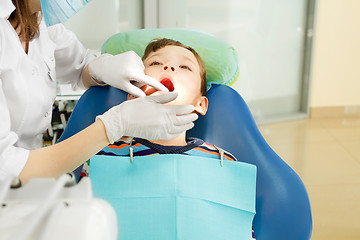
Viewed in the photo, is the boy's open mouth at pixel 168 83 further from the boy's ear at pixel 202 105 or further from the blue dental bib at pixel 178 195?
the blue dental bib at pixel 178 195

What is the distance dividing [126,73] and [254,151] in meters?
0.50

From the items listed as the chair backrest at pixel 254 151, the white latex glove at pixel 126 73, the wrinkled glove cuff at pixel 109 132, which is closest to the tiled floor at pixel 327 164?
the chair backrest at pixel 254 151

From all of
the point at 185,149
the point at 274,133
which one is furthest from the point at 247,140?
the point at 274,133

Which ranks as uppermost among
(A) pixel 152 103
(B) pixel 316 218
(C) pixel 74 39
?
(C) pixel 74 39

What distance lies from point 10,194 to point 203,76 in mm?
1134

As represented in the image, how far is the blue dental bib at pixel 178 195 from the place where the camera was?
1.07 meters

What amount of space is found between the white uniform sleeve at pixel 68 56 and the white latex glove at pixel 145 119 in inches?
23.7

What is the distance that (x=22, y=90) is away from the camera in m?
1.12

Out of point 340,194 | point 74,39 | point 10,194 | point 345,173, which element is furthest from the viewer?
point 345,173

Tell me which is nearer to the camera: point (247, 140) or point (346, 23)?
point (247, 140)

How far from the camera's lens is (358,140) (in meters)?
3.06

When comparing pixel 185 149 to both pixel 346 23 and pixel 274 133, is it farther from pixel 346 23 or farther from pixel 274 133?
pixel 346 23

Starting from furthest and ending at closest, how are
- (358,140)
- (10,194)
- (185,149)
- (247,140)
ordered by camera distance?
(358,140), (247,140), (185,149), (10,194)

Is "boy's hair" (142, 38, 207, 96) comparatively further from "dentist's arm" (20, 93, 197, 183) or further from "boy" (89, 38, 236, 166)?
"dentist's arm" (20, 93, 197, 183)
